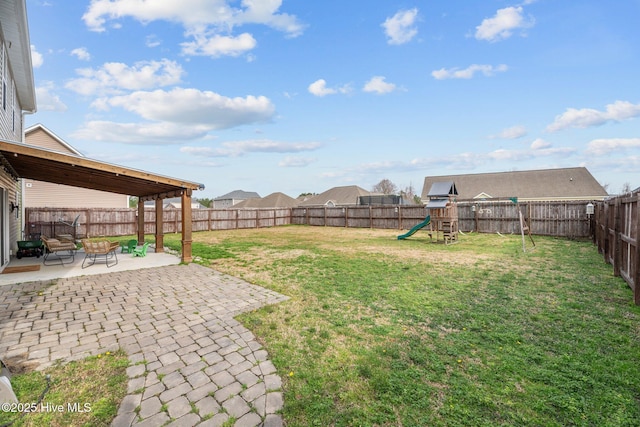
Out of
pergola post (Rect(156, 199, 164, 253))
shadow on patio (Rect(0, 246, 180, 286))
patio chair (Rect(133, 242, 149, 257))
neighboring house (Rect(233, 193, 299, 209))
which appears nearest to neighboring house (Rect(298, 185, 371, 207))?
neighboring house (Rect(233, 193, 299, 209))

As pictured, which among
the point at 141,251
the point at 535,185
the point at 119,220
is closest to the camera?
the point at 141,251

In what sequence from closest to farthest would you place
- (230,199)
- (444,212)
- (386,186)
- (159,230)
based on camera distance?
1. (159,230)
2. (444,212)
3. (230,199)
4. (386,186)

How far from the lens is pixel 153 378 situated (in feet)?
8.42

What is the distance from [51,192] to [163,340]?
19.9 meters

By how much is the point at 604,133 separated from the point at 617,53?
1307 centimetres

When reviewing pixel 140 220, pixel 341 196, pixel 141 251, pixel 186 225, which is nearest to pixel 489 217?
pixel 186 225

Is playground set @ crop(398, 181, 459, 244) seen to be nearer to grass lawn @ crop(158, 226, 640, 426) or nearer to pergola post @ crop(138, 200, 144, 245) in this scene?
grass lawn @ crop(158, 226, 640, 426)

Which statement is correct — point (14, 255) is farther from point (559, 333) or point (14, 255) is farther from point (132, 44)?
point (559, 333)

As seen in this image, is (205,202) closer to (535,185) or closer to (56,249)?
(535,185)

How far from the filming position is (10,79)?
26.3 ft

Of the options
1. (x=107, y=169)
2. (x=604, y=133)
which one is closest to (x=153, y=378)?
(x=107, y=169)

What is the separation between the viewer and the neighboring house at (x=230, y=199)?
55916mm

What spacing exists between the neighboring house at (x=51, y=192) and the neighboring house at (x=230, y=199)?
36.1 m

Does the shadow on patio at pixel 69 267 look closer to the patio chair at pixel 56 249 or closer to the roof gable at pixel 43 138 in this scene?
the patio chair at pixel 56 249
